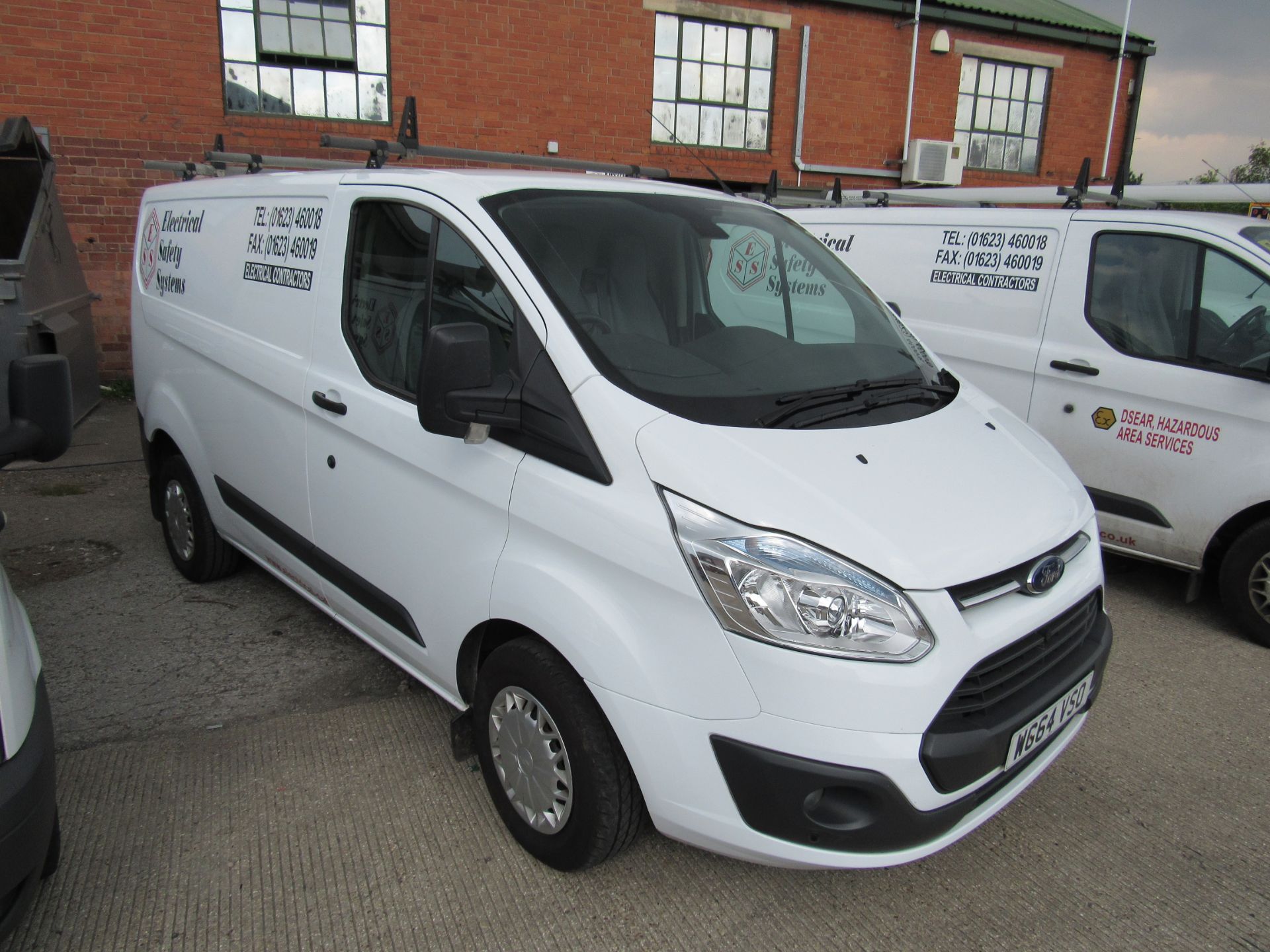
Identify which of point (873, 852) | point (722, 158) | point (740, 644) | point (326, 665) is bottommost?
point (326, 665)

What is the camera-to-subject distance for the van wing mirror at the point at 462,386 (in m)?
2.23

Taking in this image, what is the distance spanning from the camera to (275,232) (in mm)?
3492

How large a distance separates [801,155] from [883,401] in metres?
9.55

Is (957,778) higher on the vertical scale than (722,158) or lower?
lower

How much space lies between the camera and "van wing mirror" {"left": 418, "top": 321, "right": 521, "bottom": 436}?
7.32 feet

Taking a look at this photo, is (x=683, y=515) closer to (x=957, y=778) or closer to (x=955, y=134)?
(x=957, y=778)

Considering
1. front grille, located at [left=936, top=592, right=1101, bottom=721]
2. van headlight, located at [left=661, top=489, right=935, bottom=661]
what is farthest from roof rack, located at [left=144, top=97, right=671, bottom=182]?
front grille, located at [left=936, top=592, right=1101, bottom=721]

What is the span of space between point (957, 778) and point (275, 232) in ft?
9.93

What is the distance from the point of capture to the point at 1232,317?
4133 millimetres

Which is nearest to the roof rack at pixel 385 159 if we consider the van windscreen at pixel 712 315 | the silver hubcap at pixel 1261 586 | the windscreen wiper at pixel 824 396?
the van windscreen at pixel 712 315

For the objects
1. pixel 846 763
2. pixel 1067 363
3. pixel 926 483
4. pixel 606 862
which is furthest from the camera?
pixel 1067 363

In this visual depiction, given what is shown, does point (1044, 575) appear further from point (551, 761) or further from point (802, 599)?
point (551, 761)

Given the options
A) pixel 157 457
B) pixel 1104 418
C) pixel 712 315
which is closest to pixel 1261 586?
pixel 1104 418

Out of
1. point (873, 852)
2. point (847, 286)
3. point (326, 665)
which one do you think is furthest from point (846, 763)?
point (326, 665)
